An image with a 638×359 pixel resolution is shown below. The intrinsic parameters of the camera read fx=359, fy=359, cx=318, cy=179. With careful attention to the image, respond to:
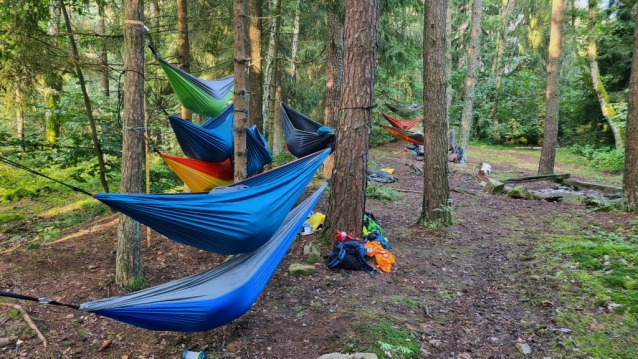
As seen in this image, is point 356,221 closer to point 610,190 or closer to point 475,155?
point 610,190

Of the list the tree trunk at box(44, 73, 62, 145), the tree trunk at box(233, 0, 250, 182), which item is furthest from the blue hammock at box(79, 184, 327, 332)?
the tree trunk at box(44, 73, 62, 145)

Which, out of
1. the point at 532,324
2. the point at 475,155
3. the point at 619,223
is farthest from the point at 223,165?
the point at 475,155

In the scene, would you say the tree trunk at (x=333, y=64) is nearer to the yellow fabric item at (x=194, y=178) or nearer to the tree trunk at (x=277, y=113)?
the tree trunk at (x=277, y=113)

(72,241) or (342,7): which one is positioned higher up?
(342,7)

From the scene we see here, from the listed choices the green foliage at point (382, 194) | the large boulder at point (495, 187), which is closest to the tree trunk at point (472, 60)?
the large boulder at point (495, 187)

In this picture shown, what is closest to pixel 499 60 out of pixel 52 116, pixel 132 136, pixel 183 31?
pixel 183 31

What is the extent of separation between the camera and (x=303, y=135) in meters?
3.46

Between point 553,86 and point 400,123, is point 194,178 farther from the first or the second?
point 553,86

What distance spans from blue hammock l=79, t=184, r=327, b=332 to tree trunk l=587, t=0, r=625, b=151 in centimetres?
961

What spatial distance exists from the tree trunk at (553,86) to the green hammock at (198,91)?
5.84 m

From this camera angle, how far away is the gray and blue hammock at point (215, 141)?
3129 mm

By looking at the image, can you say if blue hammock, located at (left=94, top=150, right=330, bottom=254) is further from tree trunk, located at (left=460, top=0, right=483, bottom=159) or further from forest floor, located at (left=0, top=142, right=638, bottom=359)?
tree trunk, located at (left=460, top=0, right=483, bottom=159)

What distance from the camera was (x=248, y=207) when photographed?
1.86 m

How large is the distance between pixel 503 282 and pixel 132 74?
293 centimetres
